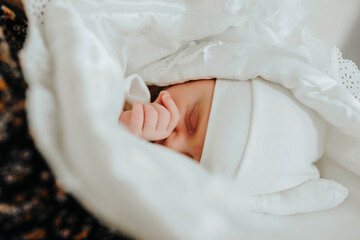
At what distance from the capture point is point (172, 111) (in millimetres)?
656

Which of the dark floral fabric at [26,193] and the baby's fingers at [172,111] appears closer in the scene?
the dark floral fabric at [26,193]

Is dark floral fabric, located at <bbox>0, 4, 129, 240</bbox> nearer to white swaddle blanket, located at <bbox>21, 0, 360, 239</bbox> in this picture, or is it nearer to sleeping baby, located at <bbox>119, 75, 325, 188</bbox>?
white swaddle blanket, located at <bbox>21, 0, 360, 239</bbox>

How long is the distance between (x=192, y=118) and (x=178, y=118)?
4cm

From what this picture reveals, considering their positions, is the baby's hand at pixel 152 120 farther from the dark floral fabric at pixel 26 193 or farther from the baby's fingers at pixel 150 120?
the dark floral fabric at pixel 26 193

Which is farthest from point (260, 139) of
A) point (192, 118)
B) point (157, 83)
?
point (157, 83)

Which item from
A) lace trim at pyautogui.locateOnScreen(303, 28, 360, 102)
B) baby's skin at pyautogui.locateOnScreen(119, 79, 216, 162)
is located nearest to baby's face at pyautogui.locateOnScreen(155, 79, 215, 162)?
baby's skin at pyautogui.locateOnScreen(119, 79, 216, 162)

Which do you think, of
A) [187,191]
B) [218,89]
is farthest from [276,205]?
[187,191]

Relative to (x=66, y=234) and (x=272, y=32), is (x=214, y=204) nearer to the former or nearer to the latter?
(x=66, y=234)

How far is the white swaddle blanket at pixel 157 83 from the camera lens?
32cm

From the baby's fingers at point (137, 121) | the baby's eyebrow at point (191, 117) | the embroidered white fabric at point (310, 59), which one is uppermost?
the embroidered white fabric at point (310, 59)

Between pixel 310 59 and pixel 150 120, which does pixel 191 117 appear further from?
pixel 310 59

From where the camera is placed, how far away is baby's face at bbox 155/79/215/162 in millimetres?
660

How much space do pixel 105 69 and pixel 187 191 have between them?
7.1 inches

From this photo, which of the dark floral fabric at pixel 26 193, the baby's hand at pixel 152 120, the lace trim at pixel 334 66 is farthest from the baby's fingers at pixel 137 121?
the lace trim at pixel 334 66
